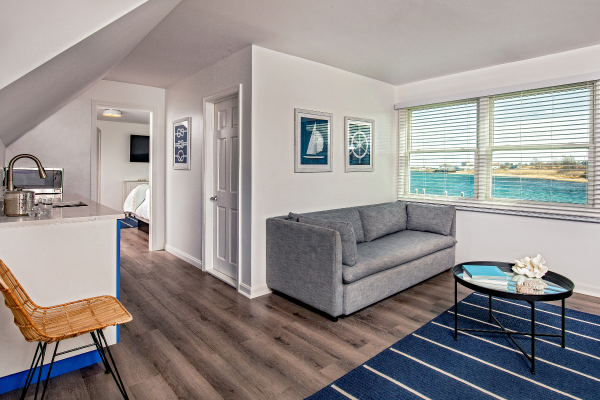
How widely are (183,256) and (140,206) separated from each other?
7.37 ft

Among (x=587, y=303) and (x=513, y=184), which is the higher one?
(x=513, y=184)

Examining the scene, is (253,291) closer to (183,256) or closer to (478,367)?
(183,256)

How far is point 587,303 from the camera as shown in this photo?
3197 mm

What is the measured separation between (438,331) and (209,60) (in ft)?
10.8

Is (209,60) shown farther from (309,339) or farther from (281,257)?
(309,339)

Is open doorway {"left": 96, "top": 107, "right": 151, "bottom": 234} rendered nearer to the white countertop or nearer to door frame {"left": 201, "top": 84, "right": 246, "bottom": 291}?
door frame {"left": 201, "top": 84, "right": 246, "bottom": 291}

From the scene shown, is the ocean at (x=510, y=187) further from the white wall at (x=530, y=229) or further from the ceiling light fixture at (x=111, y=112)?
the ceiling light fixture at (x=111, y=112)

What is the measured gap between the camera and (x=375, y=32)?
117 inches

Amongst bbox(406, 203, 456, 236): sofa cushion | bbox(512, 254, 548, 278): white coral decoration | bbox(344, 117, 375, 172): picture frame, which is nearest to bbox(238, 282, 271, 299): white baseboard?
bbox(344, 117, 375, 172): picture frame

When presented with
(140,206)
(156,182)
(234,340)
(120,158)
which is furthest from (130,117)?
(234,340)

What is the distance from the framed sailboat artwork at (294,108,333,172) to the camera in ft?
11.9

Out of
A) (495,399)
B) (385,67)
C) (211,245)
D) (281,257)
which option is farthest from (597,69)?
(211,245)

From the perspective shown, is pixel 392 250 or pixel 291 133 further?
pixel 291 133

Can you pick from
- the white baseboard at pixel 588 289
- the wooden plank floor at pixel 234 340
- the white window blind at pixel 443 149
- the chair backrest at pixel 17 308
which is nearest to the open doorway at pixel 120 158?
the wooden plank floor at pixel 234 340
